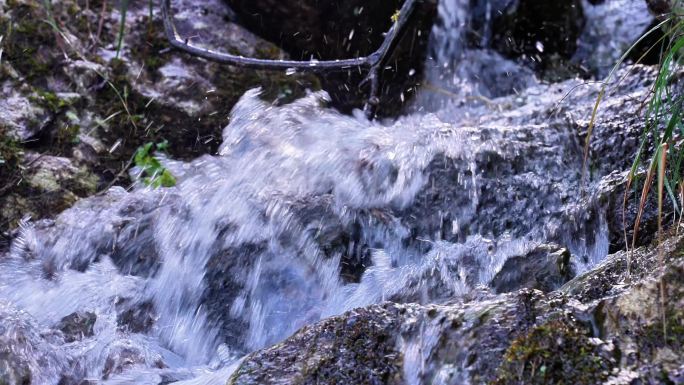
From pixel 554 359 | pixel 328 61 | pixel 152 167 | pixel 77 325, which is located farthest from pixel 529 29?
pixel 554 359

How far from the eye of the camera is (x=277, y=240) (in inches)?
121

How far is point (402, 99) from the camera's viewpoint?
452 cm

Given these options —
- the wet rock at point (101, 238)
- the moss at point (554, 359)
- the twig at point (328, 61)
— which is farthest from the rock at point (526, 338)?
the twig at point (328, 61)

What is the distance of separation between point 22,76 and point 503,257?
2576 millimetres

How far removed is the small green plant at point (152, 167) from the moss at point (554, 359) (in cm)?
230

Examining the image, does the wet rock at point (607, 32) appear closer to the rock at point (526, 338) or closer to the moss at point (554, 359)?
the rock at point (526, 338)

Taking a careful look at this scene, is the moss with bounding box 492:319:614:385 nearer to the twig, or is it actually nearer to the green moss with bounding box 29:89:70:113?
the twig

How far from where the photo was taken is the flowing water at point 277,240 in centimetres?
266

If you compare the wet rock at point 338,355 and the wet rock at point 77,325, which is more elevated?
the wet rock at point 338,355

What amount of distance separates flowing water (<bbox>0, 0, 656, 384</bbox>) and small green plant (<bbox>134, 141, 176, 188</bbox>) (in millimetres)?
69

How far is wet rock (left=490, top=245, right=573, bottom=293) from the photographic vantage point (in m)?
2.37

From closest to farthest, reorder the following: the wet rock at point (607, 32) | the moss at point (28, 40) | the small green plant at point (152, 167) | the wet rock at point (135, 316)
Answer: the wet rock at point (135, 316)
the small green plant at point (152, 167)
the moss at point (28, 40)
the wet rock at point (607, 32)

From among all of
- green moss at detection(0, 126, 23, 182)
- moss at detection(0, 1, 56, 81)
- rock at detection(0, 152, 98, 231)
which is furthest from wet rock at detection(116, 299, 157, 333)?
moss at detection(0, 1, 56, 81)

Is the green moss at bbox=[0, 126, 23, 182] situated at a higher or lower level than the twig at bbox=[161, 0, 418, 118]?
lower
